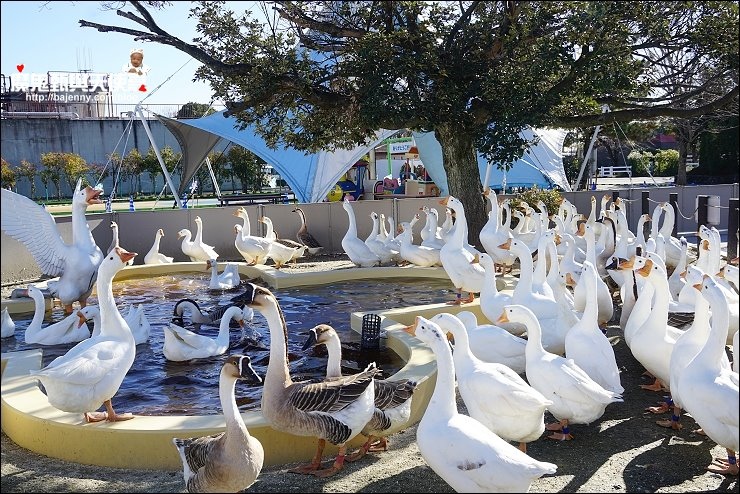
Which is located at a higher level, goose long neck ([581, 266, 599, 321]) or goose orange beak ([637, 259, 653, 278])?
goose orange beak ([637, 259, 653, 278])

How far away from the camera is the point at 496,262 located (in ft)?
40.0

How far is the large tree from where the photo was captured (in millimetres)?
11164

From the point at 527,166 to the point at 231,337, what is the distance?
2395cm

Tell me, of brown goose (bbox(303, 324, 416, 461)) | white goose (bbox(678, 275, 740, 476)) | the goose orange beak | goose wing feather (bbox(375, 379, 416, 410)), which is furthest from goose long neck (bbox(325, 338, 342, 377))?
the goose orange beak

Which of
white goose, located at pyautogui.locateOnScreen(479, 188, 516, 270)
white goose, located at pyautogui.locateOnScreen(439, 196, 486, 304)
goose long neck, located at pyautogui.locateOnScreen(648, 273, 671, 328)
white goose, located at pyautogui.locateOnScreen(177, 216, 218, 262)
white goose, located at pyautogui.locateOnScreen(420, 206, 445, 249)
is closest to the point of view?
goose long neck, located at pyautogui.locateOnScreen(648, 273, 671, 328)

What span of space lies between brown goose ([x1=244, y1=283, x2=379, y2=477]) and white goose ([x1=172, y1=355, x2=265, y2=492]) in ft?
1.87

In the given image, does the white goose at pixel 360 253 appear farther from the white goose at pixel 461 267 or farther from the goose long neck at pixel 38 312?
the goose long neck at pixel 38 312

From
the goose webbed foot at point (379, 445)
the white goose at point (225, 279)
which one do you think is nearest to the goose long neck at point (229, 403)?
the goose webbed foot at point (379, 445)

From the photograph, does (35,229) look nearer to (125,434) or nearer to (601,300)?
(125,434)

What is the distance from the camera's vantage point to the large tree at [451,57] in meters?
11.2

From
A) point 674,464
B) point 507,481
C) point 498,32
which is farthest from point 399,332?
point 498,32

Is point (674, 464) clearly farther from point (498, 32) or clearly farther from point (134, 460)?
point (498, 32)

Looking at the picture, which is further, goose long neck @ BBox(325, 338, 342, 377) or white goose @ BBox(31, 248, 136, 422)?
goose long neck @ BBox(325, 338, 342, 377)

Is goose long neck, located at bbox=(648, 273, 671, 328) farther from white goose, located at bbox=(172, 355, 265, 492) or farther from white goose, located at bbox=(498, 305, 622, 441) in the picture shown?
white goose, located at bbox=(172, 355, 265, 492)
